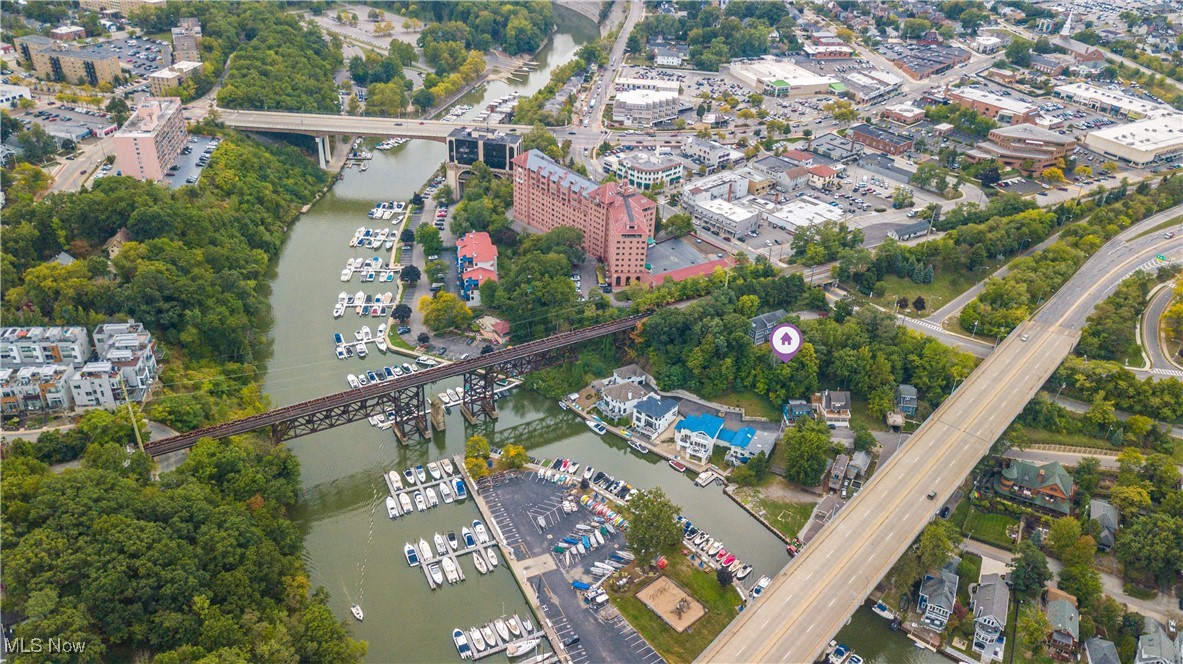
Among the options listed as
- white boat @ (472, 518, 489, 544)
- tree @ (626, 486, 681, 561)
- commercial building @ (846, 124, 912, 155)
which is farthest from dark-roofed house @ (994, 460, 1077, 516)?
commercial building @ (846, 124, 912, 155)

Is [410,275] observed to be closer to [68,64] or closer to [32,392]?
[32,392]

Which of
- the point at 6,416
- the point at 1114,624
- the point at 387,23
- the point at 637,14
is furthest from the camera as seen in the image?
the point at 637,14

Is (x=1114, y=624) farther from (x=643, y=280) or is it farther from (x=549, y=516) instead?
(x=643, y=280)

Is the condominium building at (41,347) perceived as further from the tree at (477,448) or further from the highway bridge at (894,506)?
the highway bridge at (894,506)

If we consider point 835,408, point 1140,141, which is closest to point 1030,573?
point 835,408

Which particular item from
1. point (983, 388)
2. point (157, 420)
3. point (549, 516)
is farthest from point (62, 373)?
point (983, 388)

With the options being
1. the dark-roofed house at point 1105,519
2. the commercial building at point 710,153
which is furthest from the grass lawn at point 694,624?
the commercial building at point 710,153
